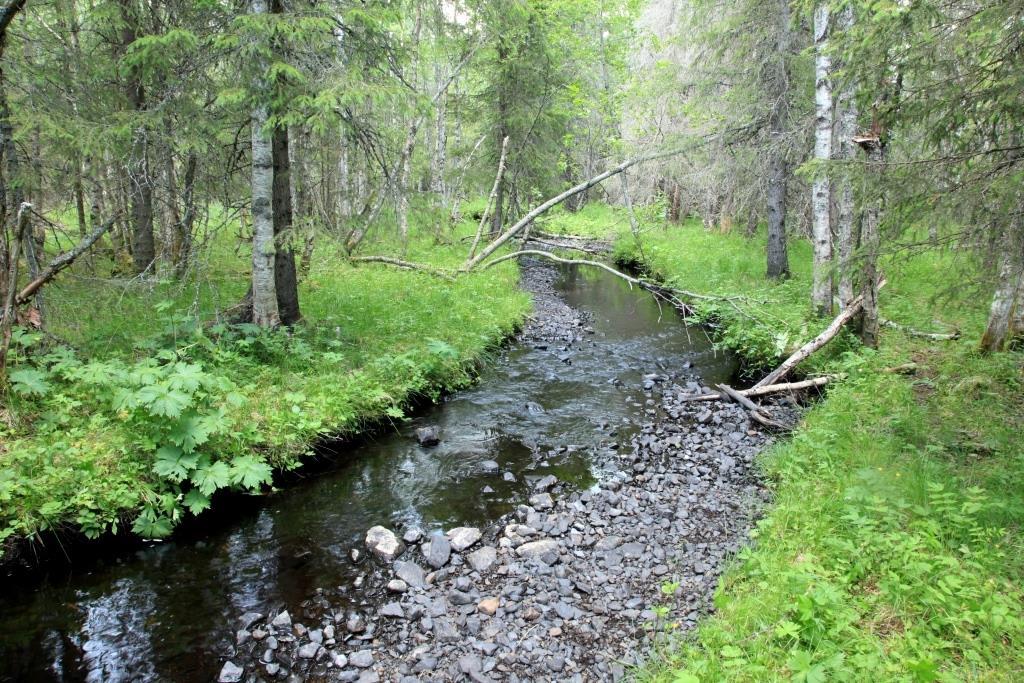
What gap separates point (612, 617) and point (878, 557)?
2.24m

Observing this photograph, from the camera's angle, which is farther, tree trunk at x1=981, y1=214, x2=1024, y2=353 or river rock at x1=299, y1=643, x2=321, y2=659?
tree trunk at x1=981, y1=214, x2=1024, y2=353

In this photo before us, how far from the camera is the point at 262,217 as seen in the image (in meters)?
8.62

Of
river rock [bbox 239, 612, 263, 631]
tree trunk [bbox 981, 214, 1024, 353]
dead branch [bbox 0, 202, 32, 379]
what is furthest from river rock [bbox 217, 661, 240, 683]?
tree trunk [bbox 981, 214, 1024, 353]

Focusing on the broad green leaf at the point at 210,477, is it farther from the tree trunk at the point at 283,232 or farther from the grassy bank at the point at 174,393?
the tree trunk at the point at 283,232

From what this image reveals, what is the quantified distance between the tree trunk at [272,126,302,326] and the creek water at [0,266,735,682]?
315 centimetres

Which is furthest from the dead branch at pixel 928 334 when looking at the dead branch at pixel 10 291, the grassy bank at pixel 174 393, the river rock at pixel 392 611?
the dead branch at pixel 10 291

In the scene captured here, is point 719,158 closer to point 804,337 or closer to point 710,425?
point 804,337

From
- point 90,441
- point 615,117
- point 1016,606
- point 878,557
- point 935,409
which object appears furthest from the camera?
point 615,117

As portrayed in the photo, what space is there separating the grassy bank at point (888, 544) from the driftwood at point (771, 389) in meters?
0.50

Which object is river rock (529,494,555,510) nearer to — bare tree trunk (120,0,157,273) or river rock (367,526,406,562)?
river rock (367,526,406,562)

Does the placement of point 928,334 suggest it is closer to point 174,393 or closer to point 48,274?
point 174,393

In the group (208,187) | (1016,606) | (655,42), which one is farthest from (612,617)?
(655,42)

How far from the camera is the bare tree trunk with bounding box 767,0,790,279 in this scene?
13.9m

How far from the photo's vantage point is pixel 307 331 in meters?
9.95
